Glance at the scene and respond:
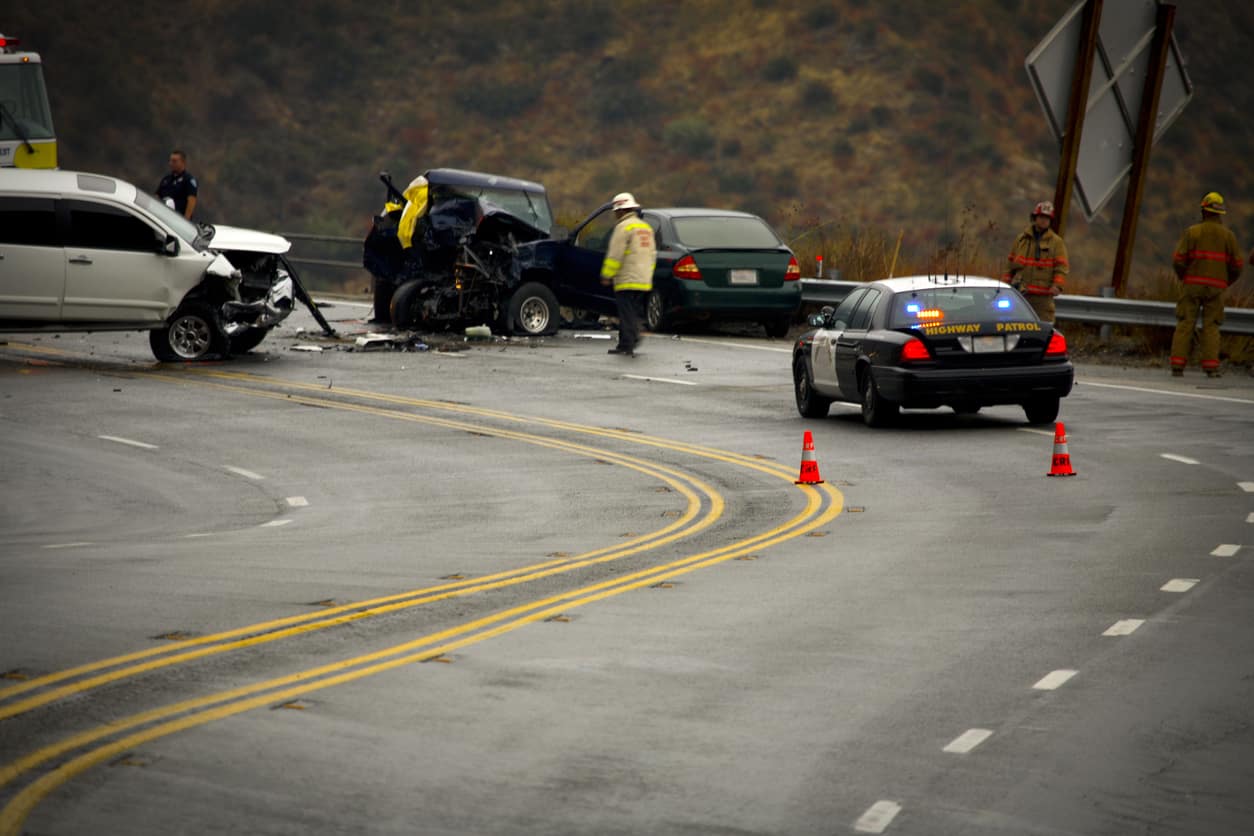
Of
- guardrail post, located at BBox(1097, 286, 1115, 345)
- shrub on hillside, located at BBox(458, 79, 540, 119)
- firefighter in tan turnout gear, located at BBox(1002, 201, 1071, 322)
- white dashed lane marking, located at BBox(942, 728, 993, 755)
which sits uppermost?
shrub on hillside, located at BBox(458, 79, 540, 119)

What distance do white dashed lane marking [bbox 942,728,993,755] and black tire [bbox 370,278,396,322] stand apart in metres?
21.8

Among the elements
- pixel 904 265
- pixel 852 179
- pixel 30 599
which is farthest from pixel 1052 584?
pixel 852 179

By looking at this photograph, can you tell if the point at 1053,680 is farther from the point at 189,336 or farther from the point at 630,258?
the point at 630,258

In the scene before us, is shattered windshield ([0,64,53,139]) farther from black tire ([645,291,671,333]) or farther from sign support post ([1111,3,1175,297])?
sign support post ([1111,3,1175,297])

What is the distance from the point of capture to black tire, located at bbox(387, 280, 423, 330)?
27156 millimetres

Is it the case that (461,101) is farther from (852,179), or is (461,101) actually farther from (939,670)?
(939,670)

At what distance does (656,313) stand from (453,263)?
10.3 ft

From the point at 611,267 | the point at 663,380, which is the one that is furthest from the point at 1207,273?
the point at 611,267

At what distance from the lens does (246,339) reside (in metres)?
24.3

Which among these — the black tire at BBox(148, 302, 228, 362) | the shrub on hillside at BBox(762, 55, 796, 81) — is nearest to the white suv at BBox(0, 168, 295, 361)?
the black tire at BBox(148, 302, 228, 362)

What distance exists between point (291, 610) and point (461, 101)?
7301 cm

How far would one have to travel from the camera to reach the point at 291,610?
959 centimetres

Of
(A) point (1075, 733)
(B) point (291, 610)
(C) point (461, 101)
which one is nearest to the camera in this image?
(A) point (1075, 733)

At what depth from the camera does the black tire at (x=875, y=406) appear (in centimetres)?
1836
